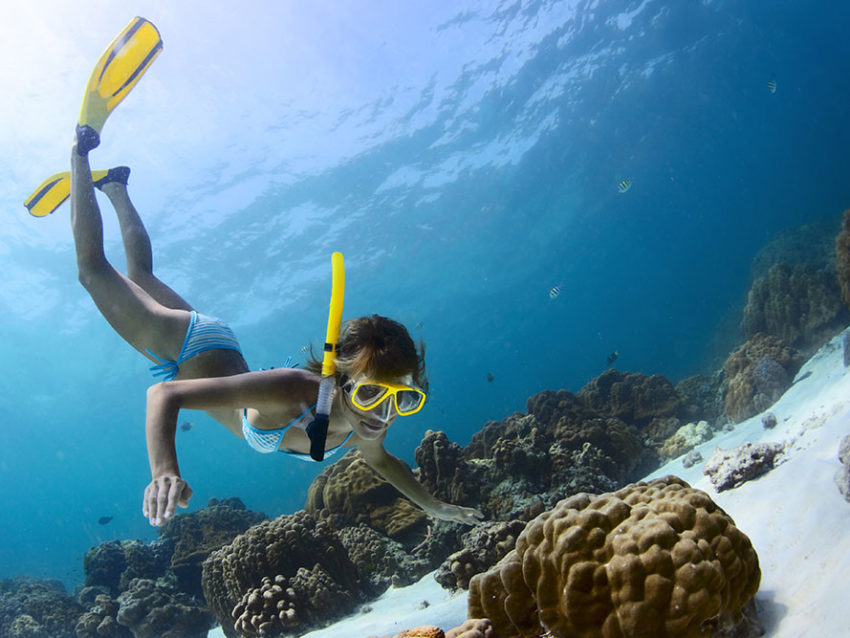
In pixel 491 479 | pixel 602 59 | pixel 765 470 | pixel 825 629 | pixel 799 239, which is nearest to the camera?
pixel 825 629

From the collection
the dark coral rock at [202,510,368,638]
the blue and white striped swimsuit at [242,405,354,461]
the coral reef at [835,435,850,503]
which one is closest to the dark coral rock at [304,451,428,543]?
the dark coral rock at [202,510,368,638]

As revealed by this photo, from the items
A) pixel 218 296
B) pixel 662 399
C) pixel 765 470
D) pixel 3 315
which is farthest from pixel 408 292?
pixel 765 470

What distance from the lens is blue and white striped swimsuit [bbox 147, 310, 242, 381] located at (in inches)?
157

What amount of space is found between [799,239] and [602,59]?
15.0m

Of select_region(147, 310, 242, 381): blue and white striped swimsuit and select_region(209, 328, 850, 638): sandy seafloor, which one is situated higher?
select_region(147, 310, 242, 381): blue and white striped swimsuit

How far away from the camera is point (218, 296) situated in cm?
3428

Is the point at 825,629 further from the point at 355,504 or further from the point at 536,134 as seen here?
the point at 536,134

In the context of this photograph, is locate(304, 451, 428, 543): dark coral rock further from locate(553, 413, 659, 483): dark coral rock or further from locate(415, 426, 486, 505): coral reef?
locate(553, 413, 659, 483): dark coral rock

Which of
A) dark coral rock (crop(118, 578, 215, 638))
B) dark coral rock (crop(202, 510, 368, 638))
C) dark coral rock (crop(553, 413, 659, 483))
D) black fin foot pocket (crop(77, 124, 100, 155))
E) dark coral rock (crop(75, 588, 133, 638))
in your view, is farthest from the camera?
dark coral rock (crop(553, 413, 659, 483))

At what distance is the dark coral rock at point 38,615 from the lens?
9516mm

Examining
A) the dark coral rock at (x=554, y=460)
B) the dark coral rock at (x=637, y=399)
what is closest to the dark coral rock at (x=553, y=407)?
the dark coral rock at (x=554, y=460)

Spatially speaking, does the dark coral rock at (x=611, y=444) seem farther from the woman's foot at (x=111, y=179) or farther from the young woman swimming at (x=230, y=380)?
the woman's foot at (x=111, y=179)

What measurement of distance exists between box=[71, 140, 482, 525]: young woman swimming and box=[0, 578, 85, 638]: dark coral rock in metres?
9.72

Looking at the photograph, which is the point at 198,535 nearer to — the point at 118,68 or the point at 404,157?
the point at 118,68
